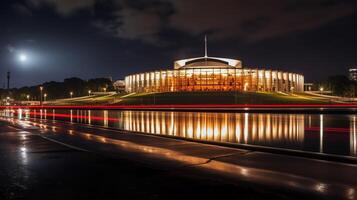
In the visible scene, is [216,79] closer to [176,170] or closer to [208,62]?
[208,62]

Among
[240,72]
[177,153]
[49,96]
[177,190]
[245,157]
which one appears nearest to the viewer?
[177,190]

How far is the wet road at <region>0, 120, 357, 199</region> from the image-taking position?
23.8ft

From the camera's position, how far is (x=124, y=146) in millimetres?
14672

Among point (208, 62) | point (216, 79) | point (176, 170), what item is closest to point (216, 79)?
point (216, 79)

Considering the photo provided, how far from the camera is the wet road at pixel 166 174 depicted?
7.24 m

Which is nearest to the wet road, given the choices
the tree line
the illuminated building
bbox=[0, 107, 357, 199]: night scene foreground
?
bbox=[0, 107, 357, 199]: night scene foreground

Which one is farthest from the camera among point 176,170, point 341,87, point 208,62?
point 208,62

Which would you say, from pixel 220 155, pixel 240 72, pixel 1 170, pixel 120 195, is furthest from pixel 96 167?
pixel 240 72

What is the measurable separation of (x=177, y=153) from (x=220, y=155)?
151cm

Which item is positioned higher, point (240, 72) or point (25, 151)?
point (240, 72)

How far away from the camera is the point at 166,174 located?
30.1 feet

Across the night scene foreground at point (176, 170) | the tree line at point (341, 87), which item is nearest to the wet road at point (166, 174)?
the night scene foreground at point (176, 170)

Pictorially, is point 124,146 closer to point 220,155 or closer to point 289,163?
point 220,155

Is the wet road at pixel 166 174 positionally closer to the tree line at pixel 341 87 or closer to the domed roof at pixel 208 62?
the tree line at pixel 341 87
